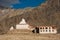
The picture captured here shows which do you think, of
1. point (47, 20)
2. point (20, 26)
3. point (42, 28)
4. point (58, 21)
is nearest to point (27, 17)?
point (47, 20)

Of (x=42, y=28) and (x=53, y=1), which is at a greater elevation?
(x=53, y=1)

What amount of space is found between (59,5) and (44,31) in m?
107

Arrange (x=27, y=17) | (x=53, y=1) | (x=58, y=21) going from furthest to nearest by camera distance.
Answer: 1. (x=53, y=1)
2. (x=27, y=17)
3. (x=58, y=21)

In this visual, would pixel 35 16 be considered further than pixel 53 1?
No

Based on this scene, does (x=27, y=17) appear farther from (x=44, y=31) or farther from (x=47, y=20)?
(x=44, y=31)

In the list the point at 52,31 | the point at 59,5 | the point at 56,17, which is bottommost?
the point at 52,31

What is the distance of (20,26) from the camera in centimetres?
8169

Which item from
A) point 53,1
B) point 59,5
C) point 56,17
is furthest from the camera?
point 53,1

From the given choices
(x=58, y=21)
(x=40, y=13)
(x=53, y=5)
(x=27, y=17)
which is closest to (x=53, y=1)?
(x=53, y=5)

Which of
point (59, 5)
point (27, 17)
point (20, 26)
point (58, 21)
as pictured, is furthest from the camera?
point (59, 5)

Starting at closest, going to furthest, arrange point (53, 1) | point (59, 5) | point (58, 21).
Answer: point (58, 21) → point (59, 5) → point (53, 1)

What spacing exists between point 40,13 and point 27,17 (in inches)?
560

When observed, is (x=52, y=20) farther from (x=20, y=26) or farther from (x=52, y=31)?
(x=52, y=31)

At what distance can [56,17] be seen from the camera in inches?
5871
